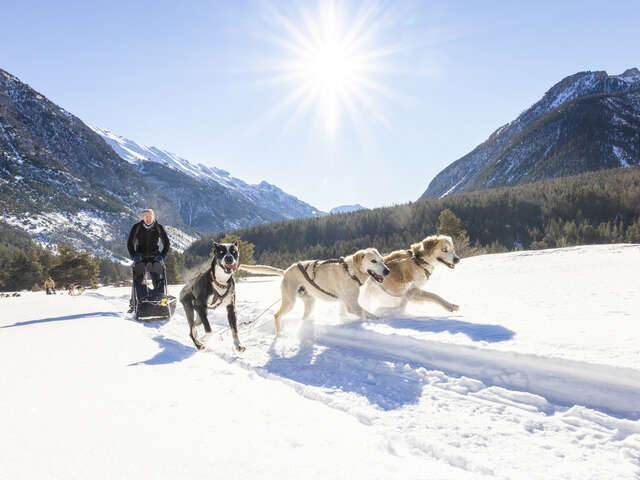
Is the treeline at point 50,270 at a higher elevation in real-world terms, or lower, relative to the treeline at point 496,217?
lower

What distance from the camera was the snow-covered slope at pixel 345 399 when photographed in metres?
1.91

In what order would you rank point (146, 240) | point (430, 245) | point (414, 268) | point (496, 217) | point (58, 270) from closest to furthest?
1. point (414, 268)
2. point (430, 245)
3. point (146, 240)
4. point (58, 270)
5. point (496, 217)

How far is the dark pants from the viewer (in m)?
7.08

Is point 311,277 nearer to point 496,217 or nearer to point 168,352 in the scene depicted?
point 168,352

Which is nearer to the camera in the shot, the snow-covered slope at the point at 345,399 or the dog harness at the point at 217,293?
the snow-covered slope at the point at 345,399

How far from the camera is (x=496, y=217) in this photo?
97125mm

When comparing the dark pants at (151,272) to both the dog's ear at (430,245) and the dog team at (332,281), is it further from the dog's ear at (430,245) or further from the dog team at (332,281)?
the dog's ear at (430,245)

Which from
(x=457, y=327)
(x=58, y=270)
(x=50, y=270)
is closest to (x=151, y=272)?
(x=457, y=327)

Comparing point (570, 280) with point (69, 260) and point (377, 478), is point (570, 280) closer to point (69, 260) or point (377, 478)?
point (377, 478)

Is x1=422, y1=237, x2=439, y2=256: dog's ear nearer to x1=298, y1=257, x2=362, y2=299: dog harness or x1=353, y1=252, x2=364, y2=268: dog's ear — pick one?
x1=353, y1=252, x2=364, y2=268: dog's ear

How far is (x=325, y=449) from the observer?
2100 millimetres

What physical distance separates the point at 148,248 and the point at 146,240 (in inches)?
7.1

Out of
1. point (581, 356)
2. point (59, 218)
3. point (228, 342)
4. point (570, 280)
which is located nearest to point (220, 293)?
point (228, 342)

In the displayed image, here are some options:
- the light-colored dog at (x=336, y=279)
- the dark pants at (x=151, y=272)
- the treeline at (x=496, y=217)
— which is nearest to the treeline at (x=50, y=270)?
the treeline at (x=496, y=217)
